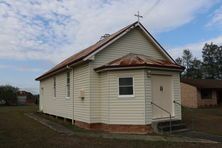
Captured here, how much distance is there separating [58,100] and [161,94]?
8.66 meters

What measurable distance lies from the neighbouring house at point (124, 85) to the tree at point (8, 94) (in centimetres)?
3446

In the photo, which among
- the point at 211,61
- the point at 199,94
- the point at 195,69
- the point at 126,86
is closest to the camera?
the point at 126,86

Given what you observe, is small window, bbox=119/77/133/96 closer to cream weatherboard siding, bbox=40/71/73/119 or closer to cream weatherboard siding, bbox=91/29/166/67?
cream weatherboard siding, bbox=91/29/166/67

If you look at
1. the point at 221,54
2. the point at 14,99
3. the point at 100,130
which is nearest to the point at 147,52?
the point at 100,130

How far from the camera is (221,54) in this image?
7594cm

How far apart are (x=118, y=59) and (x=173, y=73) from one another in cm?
305

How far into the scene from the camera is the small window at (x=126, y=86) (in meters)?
16.4

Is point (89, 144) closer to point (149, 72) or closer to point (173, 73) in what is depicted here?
point (149, 72)

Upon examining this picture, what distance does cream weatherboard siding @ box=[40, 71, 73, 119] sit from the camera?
806 inches

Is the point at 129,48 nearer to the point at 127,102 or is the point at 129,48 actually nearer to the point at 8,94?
the point at 127,102

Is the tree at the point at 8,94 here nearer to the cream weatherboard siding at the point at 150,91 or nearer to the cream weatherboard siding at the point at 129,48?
the cream weatherboard siding at the point at 129,48

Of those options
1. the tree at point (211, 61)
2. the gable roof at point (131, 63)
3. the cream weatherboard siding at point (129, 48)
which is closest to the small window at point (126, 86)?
the gable roof at point (131, 63)

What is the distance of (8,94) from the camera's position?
51312 millimetres

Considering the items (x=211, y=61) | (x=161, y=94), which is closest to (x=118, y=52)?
(x=161, y=94)
